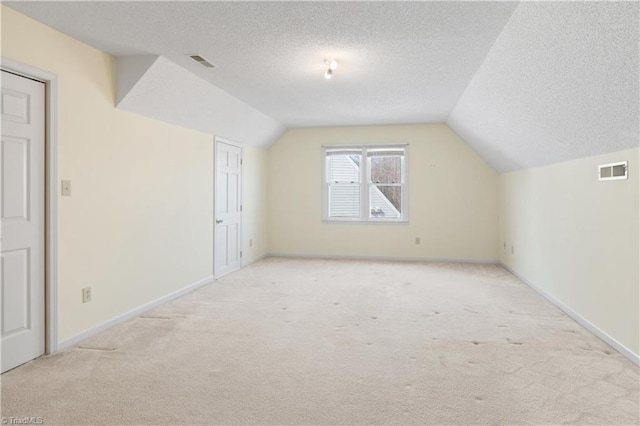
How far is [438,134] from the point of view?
271 inches

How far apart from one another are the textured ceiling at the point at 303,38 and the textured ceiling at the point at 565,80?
0.64 ft

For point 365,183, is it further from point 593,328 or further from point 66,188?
point 66,188

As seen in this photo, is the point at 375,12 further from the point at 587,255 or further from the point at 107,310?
the point at 107,310

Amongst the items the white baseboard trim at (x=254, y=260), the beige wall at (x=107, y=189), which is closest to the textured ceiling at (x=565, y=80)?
the beige wall at (x=107, y=189)

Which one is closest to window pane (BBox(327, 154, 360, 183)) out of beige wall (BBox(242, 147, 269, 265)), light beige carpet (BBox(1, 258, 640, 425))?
beige wall (BBox(242, 147, 269, 265))

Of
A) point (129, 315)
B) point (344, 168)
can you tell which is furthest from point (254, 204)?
point (129, 315)

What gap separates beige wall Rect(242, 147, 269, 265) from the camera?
6531 millimetres

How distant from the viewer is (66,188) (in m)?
3.05

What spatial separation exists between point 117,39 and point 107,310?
223 centimetres

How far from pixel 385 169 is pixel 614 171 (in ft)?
14.2

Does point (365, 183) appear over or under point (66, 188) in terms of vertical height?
over

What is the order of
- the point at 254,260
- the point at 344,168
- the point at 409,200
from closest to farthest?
1. the point at 254,260
2. the point at 409,200
3. the point at 344,168

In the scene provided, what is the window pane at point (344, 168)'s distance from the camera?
7336 millimetres

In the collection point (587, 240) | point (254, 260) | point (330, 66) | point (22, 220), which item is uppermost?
point (330, 66)
